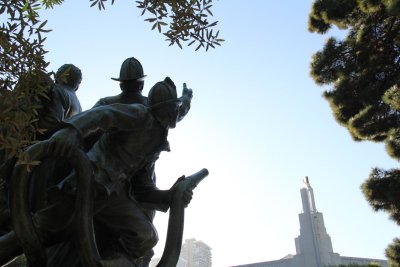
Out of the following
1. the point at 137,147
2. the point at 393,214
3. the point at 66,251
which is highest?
the point at 393,214

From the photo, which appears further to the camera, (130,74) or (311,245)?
(311,245)

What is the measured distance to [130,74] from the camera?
10.2 ft

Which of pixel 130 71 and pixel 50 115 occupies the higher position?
pixel 130 71

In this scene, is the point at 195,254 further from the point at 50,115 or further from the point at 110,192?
the point at 110,192

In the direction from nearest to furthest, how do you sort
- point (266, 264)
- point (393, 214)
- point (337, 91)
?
point (393, 214) < point (337, 91) < point (266, 264)

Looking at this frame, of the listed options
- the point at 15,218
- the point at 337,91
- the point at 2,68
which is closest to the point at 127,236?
the point at 15,218

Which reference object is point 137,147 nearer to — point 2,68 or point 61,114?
point 61,114

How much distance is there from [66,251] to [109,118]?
0.87 m

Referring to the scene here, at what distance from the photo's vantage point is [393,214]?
8.96m

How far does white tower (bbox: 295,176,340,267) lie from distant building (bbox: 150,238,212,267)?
16713 millimetres

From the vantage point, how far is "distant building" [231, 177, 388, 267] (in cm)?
3372

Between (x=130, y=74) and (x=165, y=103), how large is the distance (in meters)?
0.43

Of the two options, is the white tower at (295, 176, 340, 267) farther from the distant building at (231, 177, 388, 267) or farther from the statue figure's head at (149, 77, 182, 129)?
the statue figure's head at (149, 77, 182, 129)

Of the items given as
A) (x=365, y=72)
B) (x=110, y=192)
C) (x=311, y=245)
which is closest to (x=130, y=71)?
(x=110, y=192)
